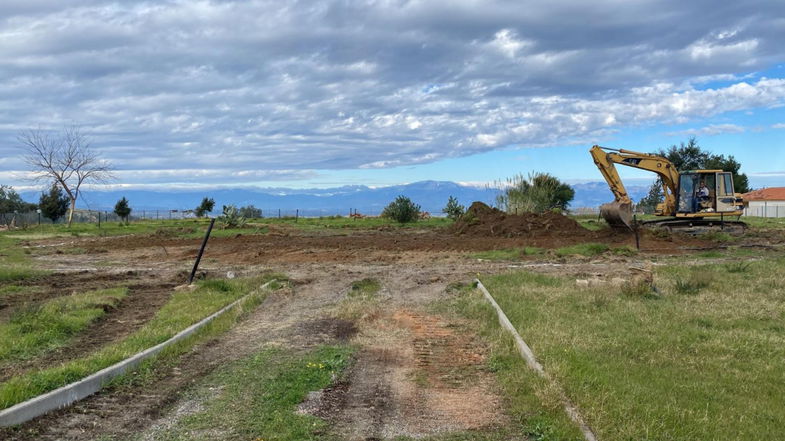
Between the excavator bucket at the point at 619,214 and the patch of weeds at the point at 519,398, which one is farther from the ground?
the excavator bucket at the point at 619,214

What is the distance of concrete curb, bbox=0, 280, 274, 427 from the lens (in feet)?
20.2

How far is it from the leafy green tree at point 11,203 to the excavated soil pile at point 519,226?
58.9 metres

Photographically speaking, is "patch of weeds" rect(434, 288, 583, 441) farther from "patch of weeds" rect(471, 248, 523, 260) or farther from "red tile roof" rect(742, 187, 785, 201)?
"red tile roof" rect(742, 187, 785, 201)

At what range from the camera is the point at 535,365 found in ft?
26.0

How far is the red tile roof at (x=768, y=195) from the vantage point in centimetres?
10944

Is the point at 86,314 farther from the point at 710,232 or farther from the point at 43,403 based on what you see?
the point at 710,232

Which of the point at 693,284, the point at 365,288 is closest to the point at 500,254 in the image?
the point at 365,288

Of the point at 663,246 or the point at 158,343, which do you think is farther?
the point at 663,246

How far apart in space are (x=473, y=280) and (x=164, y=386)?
424 inches

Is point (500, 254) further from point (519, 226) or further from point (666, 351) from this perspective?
point (666, 351)

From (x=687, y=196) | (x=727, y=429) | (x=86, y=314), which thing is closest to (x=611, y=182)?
(x=687, y=196)

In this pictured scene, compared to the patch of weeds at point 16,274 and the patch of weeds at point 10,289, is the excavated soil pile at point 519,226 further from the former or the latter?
the patch of weeds at point 10,289

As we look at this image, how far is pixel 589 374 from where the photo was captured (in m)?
7.39

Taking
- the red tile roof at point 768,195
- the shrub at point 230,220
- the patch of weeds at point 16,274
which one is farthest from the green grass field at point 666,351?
the red tile roof at point 768,195
